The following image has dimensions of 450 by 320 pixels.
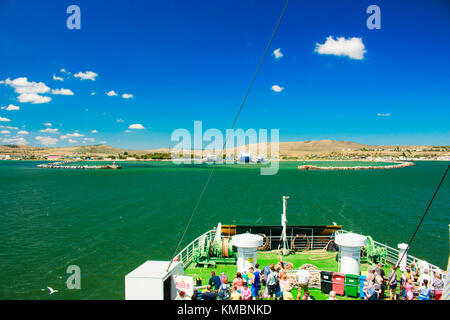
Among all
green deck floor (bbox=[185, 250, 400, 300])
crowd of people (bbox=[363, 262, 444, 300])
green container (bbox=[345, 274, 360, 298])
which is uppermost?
crowd of people (bbox=[363, 262, 444, 300])

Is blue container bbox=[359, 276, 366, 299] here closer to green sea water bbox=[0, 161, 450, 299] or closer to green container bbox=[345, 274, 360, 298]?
green container bbox=[345, 274, 360, 298]

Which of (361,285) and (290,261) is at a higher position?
(361,285)

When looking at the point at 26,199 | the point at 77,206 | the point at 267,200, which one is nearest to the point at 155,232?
the point at 77,206

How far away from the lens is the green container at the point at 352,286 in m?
9.75

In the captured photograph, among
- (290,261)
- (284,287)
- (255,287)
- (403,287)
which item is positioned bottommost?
(290,261)

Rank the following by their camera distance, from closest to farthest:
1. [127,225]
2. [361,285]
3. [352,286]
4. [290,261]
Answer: [361,285] → [352,286] → [290,261] → [127,225]

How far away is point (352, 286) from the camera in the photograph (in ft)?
32.1

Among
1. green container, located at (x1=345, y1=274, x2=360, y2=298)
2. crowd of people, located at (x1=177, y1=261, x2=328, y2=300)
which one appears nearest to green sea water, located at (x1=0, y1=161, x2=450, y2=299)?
crowd of people, located at (x1=177, y1=261, x2=328, y2=300)

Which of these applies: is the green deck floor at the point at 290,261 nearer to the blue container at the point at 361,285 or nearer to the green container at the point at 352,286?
the green container at the point at 352,286

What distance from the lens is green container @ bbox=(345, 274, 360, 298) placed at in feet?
32.0

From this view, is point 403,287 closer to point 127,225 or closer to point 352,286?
point 352,286

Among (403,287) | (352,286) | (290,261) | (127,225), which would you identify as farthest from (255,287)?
(127,225)
